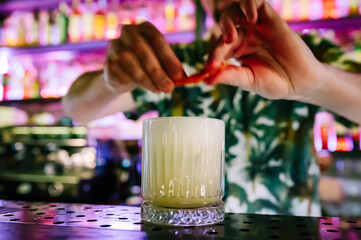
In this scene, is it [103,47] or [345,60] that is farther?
[103,47]

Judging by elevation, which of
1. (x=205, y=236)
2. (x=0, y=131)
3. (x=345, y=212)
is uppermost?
(x=0, y=131)

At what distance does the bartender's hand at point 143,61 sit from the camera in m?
0.76

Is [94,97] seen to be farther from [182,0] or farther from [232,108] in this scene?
[182,0]

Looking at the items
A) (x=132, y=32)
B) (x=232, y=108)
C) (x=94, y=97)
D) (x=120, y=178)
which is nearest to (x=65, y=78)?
(x=120, y=178)

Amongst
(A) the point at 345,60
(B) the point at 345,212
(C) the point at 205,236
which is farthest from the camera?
(B) the point at 345,212

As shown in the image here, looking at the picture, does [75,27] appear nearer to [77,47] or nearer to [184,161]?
[77,47]

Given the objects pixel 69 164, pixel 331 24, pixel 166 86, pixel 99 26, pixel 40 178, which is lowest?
pixel 40 178

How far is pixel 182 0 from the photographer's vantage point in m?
2.59

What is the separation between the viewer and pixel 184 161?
2.04 ft

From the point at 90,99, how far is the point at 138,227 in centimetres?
82

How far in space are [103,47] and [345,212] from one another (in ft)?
7.03

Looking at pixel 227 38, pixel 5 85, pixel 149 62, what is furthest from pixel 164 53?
pixel 5 85

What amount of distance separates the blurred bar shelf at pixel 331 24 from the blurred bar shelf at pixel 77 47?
731 mm

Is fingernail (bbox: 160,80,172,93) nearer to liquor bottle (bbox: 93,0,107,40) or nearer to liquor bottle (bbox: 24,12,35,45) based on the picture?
liquor bottle (bbox: 93,0,107,40)
